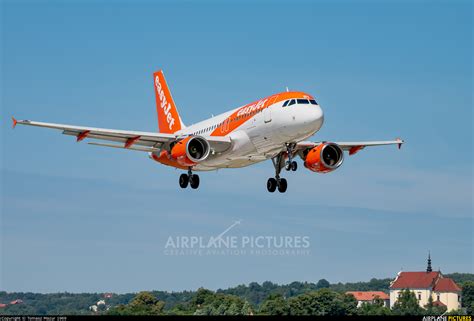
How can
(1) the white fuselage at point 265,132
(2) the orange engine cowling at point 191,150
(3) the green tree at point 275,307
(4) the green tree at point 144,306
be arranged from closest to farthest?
(1) the white fuselage at point 265,132, (2) the orange engine cowling at point 191,150, (4) the green tree at point 144,306, (3) the green tree at point 275,307

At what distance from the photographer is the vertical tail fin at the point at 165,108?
85.4 meters

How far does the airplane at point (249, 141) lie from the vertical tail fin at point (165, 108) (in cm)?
1031

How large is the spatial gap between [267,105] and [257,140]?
2.46m

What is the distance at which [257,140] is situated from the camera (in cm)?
6431

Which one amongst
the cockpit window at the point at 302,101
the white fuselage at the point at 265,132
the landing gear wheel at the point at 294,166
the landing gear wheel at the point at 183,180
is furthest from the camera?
the landing gear wheel at the point at 183,180

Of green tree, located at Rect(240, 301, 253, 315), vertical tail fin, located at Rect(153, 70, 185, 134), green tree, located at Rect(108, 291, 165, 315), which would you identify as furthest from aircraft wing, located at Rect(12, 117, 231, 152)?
green tree, located at Rect(240, 301, 253, 315)

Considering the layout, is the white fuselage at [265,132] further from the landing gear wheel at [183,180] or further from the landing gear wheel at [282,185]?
the landing gear wheel at [282,185]

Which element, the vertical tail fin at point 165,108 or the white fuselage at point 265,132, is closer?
the white fuselage at point 265,132

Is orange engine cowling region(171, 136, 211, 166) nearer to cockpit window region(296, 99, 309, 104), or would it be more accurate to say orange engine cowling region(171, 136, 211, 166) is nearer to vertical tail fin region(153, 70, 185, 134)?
cockpit window region(296, 99, 309, 104)

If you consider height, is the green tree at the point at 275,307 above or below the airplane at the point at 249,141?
below

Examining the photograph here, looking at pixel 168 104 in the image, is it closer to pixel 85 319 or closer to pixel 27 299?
pixel 85 319

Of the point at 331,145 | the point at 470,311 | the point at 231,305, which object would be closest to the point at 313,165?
the point at 331,145

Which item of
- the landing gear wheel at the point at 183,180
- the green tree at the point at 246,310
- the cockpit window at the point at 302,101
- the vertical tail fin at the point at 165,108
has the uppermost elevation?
the vertical tail fin at the point at 165,108

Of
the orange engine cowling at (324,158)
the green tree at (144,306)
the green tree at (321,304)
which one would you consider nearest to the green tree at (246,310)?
the green tree at (321,304)
